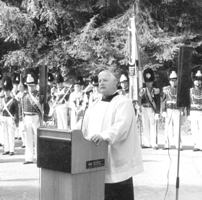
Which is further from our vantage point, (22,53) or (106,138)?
(22,53)

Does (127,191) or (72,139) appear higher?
(72,139)

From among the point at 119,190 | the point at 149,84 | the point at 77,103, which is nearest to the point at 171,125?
the point at 149,84

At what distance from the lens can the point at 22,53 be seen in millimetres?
22719

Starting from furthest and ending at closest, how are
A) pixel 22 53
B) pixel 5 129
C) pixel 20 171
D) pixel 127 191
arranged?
1. pixel 22 53
2. pixel 5 129
3. pixel 20 171
4. pixel 127 191

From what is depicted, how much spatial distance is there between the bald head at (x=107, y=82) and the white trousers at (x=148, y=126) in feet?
27.6

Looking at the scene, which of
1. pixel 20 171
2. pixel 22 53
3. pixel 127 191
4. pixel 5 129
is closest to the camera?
pixel 127 191

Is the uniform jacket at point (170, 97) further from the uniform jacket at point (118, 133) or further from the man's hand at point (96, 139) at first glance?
the man's hand at point (96, 139)

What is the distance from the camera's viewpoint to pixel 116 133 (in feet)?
15.8

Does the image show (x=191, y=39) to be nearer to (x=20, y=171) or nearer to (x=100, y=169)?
(x=20, y=171)

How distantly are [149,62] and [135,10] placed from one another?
2234mm

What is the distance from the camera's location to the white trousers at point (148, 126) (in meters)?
13.5

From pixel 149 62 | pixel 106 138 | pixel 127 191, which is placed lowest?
pixel 127 191

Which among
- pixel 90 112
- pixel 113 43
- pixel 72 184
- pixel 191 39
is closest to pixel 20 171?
pixel 90 112

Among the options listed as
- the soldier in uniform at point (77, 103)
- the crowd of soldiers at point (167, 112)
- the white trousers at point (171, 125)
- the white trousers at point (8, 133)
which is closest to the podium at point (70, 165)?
the white trousers at point (8, 133)
